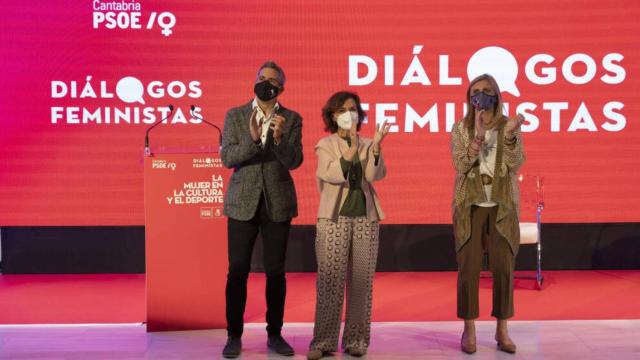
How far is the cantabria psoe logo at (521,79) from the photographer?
6.88m

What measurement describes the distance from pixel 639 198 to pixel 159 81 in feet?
14.3

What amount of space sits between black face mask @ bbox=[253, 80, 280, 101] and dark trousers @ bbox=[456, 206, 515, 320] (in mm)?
1234

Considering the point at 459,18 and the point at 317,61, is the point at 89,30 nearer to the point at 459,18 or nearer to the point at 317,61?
the point at 317,61

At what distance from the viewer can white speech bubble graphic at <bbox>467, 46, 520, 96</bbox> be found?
22.6 ft

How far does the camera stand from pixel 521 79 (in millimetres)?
6883

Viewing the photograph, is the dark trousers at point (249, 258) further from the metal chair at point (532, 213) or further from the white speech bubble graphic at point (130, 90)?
the white speech bubble graphic at point (130, 90)

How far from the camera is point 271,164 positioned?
4184 millimetres

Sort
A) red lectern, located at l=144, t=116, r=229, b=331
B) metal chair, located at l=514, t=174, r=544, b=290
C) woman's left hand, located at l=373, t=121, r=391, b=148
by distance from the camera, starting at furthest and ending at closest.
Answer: metal chair, located at l=514, t=174, r=544, b=290 → red lectern, located at l=144, t=116, r=229, b=331 → woman's left hand, located at l=373, t=121, r=391, b=148

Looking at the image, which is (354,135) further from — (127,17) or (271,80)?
(127,17)

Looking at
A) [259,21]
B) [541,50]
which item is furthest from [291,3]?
[541,50]

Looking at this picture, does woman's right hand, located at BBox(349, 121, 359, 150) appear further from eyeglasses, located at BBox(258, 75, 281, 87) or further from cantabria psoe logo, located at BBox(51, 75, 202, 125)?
cantabria psoe logo, located at BBox(51, 75, 202, 125)

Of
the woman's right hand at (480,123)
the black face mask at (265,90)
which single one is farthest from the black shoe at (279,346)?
the woman's right hand at (480,123)

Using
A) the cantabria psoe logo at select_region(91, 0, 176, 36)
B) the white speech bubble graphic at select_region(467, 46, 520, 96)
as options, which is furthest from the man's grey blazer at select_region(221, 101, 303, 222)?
the white speech bubble graphic at select_region(467, 46, 520, 96)

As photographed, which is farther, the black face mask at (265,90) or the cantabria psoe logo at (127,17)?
the cantabria psoe logo at (127,17)
